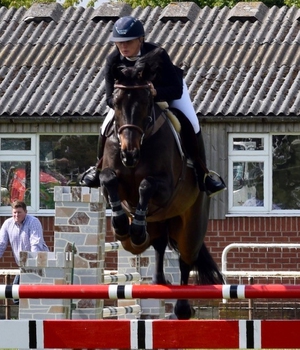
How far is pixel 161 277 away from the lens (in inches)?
407

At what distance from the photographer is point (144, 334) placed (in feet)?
23.4

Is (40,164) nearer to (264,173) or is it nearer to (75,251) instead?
(264,173)

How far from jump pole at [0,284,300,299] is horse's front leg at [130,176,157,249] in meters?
0.88

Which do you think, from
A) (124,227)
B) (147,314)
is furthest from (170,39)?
(124,227)

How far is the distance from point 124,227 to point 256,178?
10621 mm

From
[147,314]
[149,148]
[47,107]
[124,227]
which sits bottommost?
[147,314]

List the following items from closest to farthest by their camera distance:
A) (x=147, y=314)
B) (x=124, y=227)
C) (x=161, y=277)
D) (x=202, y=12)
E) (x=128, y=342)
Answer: (x=128, y=342)
(x=124, y=227)
(x=161, y=277)
(x=147, y=314)
(x=202, y=12)

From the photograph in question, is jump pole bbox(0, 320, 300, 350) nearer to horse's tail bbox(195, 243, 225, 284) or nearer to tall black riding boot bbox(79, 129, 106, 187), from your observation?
tall black riding boot bbox(79, 129, 106, 187)

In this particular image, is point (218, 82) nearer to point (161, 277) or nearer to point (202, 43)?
point (202, 43)

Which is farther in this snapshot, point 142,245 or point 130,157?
point 142,245

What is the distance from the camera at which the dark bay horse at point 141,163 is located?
8.54 metres

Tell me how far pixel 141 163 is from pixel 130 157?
1.31ft

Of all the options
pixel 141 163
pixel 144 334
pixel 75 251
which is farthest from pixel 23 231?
pixel 144 334

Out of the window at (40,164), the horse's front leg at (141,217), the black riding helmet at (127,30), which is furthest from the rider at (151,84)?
the window at (40,164)
